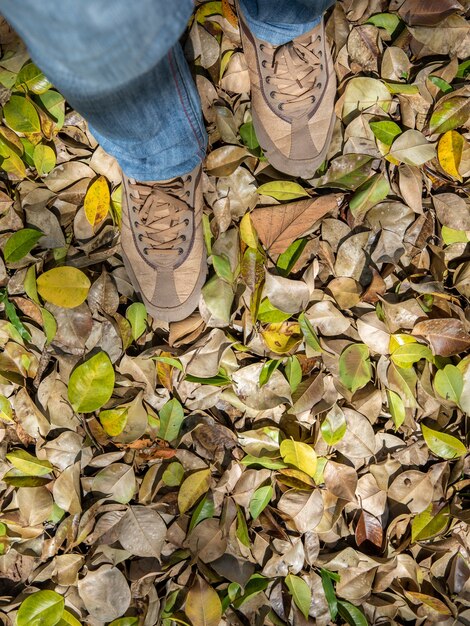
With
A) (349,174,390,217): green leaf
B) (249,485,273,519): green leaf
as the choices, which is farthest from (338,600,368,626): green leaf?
(349,174,390,217): green leaf

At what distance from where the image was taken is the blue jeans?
1.73 feet

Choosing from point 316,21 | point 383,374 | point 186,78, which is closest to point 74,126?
point 186,78

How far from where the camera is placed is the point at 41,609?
1.00 m

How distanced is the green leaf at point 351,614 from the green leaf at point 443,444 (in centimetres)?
33

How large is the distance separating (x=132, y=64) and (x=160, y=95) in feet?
0.58

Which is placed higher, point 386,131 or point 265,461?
point 386,131

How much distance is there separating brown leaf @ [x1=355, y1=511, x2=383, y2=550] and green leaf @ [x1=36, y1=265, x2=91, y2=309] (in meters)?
0.68

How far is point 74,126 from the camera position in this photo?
1.17 meters

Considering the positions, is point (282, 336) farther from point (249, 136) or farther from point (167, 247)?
point (249, 136)

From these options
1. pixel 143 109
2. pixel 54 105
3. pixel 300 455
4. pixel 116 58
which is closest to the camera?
pixel 116 58

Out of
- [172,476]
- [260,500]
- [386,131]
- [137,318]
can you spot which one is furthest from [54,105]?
[260,500]

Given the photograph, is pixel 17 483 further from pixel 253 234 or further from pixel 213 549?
pixel 253 234

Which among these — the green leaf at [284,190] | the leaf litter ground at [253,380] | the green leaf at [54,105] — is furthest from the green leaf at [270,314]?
the green leaf at [54,105]

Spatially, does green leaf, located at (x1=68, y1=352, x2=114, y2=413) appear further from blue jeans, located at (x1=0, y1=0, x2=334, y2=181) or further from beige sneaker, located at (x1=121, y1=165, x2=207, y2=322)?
blue jeans, located at (x1=0, y1=0, x2=334, y2=181)
